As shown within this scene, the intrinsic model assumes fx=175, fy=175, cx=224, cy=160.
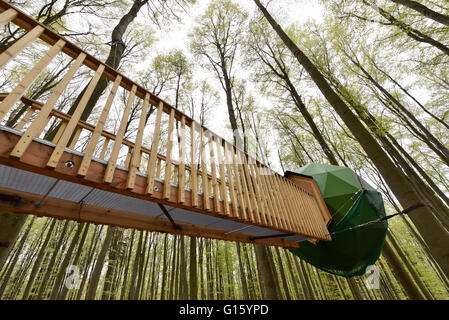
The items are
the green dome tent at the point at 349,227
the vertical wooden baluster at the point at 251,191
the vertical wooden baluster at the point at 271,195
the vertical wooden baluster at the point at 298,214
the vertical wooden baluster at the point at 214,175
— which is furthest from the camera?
the green dome tent at the point at 349,227

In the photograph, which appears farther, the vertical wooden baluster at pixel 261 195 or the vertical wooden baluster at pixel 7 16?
the vertical wooden baluster at pixel 261 195

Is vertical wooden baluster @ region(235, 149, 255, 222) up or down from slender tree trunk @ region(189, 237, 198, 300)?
up

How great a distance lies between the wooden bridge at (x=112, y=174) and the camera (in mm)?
1261

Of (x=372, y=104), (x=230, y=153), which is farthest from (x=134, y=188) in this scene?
(x=372, y=104)

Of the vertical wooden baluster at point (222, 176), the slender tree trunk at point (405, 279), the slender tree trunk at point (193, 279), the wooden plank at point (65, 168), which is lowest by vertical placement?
the slender tree trunk at point (405, 279)

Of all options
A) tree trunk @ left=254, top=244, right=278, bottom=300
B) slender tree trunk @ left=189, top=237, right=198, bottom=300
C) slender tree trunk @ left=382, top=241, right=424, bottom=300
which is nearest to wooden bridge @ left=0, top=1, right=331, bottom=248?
tree trunk @ left=254, top=244, right=278, bottom=300

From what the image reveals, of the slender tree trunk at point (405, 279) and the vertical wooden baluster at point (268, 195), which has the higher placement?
the vertical wooden baluster at point (268, 195)

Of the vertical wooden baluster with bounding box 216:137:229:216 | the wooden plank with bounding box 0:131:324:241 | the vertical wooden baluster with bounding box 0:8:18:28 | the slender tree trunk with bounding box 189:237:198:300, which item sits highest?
the vertical wooden baluster with bounding box 0:8:18:28

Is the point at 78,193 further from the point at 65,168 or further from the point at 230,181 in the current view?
the point at 230,181

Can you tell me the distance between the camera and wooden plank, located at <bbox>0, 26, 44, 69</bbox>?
117cm

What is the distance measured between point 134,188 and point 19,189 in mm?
1211

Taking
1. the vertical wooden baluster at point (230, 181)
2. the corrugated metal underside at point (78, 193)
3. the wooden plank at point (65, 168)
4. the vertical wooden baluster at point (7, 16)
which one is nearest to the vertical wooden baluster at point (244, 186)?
the vertical wooden baluster at point (230, 181)

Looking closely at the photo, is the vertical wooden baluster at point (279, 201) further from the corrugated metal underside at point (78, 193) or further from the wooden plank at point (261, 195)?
the corrugated metal underside at point (78, 193)

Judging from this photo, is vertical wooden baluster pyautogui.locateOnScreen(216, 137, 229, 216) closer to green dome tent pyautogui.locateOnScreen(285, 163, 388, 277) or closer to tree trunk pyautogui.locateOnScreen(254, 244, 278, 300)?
tree trunk pyautogui.locateOnScreen(254, 244, 278, 300)
